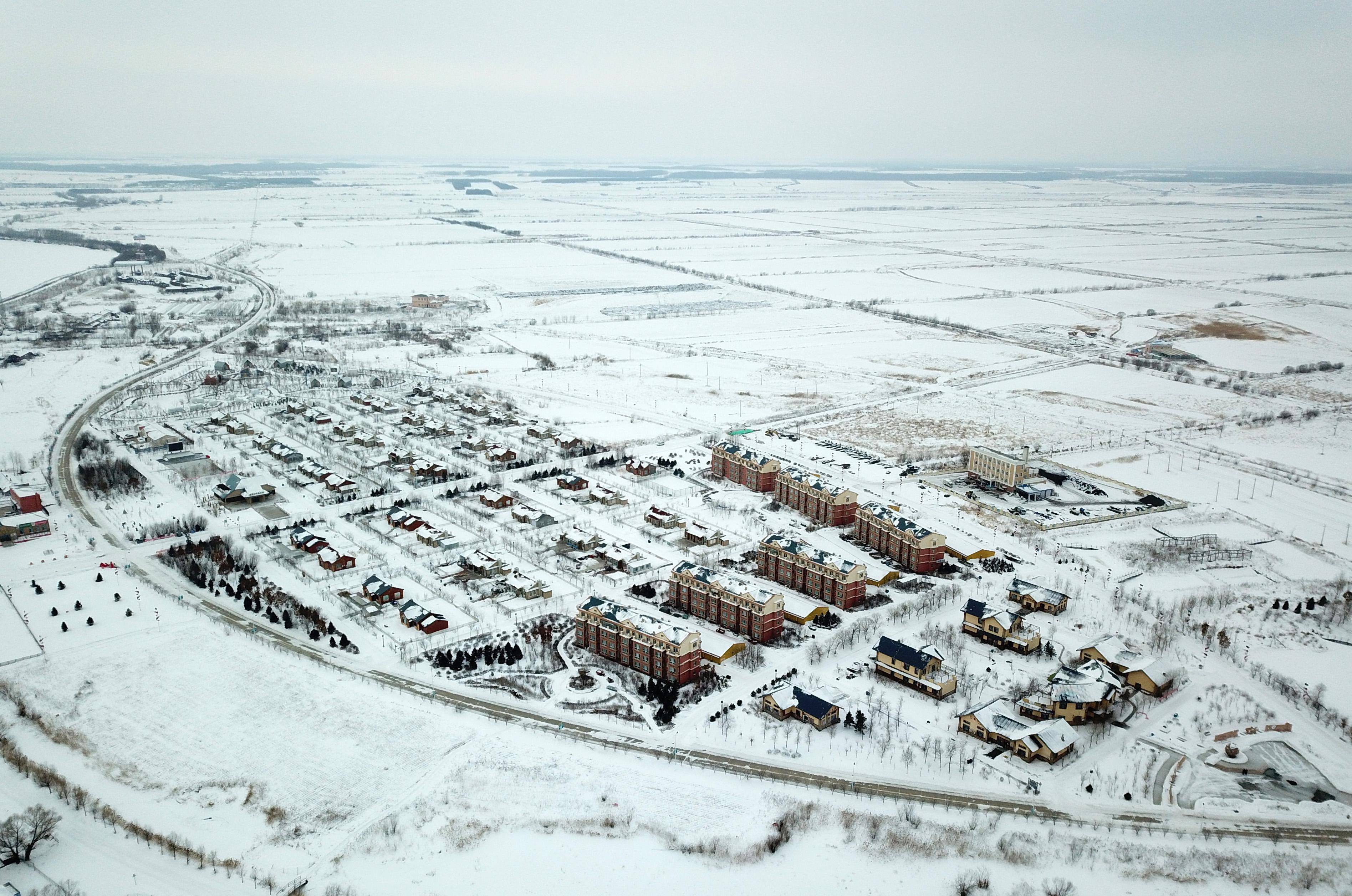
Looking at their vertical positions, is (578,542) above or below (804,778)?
above

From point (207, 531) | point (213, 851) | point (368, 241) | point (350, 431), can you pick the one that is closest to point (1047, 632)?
point (213, 851)

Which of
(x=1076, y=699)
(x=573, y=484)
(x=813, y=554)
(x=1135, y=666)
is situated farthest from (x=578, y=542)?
(x=1135, y=666)

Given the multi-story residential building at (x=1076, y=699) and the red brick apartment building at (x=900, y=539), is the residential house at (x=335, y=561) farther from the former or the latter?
the multi-story residential building at (x=1076, y=699)

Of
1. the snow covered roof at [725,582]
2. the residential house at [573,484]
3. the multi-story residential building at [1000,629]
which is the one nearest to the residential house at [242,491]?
the residential house at [573,484]

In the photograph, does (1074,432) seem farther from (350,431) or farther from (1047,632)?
(350,431)

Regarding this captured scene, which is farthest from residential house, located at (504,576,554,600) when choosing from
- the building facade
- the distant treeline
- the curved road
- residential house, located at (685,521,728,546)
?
the distant treeline

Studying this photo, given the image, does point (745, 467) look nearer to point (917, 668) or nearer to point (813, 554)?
point (813, 554)

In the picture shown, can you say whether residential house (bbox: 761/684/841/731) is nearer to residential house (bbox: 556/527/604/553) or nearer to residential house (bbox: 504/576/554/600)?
residential house (bbox: 504/576/554/600)

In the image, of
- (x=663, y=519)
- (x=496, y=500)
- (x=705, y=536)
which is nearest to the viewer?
(x=705, y=536)
